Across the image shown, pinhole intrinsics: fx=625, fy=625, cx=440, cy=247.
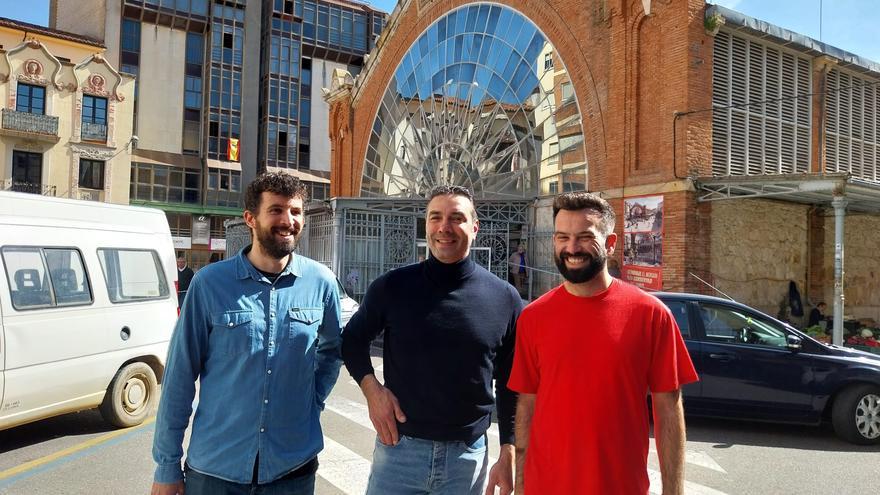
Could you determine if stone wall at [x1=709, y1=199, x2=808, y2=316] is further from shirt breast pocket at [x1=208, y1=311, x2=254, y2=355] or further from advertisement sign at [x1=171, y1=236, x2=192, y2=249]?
advertisement sign at [x1=171, y1=236, x2=192, y2=249]

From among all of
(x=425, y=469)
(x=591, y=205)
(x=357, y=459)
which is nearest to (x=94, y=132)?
Result: (x=357, y=459)

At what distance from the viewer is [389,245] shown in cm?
2019

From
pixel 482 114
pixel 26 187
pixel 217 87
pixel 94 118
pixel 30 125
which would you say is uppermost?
pixel 217 87

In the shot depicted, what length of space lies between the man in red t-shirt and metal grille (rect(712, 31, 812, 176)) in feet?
41.8

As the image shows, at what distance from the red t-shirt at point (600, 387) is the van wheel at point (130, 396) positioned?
5.87 metres

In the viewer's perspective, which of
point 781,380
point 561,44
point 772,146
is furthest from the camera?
point 561,44

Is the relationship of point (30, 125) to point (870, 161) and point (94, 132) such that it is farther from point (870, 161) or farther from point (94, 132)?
point (870, 161)

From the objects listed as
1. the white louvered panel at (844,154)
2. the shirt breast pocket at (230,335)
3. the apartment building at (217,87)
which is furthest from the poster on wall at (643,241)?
the apartment building at (217,87)

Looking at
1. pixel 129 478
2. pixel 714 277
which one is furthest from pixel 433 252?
pixel 714 277

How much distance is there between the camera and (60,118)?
125ft

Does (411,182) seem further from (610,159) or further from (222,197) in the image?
(222,197)

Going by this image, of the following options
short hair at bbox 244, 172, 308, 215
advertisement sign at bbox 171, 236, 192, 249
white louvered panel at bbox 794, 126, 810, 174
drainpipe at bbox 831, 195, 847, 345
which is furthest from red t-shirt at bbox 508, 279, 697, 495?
advertisement sign at bbox 171, 236, 192, 249

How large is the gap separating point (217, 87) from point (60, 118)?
13.0 metres

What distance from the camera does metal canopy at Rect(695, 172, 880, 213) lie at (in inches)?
429
